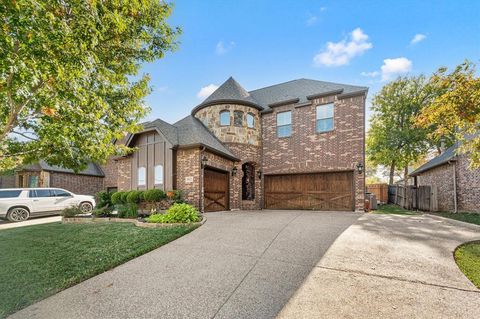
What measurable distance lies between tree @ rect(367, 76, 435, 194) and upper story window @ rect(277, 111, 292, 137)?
465 inches

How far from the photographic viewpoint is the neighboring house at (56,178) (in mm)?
16188

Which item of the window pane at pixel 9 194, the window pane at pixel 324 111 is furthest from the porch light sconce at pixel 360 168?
the window pane at pixel 9 194

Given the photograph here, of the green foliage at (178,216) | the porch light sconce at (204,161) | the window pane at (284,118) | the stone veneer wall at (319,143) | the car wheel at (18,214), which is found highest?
the window pane at (284,118)

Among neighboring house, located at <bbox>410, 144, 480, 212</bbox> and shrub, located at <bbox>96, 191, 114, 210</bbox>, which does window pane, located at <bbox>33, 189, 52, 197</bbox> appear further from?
neighboring house, located at <bbox>410, 144, 480, 212</bbox>

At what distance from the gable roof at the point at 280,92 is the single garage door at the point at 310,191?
4.64 meters

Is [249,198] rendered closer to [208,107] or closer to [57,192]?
[208,107]

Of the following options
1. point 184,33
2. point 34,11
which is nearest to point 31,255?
point 34,11

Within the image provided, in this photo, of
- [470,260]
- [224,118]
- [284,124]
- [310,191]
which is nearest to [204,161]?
[224,118]

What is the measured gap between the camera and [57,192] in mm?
12109

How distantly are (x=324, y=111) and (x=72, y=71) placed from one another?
38.2 ft

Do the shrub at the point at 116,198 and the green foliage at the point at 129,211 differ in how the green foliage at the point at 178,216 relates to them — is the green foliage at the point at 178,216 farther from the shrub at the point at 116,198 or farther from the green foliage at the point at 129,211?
the shrub at the point at 116,198

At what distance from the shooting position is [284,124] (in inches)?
525

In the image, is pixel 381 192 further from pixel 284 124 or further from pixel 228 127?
pixel 228 127

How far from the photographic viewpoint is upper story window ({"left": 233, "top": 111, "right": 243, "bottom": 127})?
42.3ft
